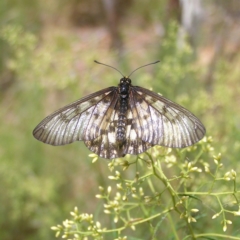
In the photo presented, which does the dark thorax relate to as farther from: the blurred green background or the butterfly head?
the blurred green background

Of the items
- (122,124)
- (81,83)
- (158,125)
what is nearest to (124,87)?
(122,124)

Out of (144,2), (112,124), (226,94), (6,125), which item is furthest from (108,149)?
(144,2)

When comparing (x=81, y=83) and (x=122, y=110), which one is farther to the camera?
(x=81, y=83)

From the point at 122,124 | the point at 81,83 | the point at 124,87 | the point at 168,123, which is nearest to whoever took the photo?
the point at 168,123

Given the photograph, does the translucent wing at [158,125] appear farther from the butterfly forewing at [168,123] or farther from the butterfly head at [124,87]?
the butterfly head at [124,87]

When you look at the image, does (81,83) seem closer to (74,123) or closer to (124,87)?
(124,87)

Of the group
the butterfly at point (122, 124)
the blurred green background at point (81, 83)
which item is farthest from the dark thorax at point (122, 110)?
the blurred green background at point (81, 83)

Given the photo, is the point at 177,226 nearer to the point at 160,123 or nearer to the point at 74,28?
the point at 160,123
